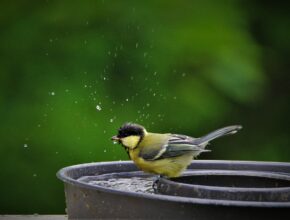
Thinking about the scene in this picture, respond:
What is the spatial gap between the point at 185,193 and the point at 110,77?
180 cm

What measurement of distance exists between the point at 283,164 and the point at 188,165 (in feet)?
1.32

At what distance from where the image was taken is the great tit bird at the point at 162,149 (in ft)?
10.4

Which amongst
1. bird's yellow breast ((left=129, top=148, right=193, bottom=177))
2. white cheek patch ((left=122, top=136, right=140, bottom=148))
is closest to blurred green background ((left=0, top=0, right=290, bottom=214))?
white cheek patch ((left=122, top=136, right=140, bottom=148))

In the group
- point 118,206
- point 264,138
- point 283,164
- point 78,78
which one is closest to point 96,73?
point 78,78

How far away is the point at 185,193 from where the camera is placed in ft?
8.13

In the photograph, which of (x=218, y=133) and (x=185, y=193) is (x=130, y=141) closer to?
(x=218, y=133)

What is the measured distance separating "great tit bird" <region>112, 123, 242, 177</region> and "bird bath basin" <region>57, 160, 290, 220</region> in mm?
52

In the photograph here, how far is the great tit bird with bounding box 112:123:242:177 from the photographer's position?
3.18 metres

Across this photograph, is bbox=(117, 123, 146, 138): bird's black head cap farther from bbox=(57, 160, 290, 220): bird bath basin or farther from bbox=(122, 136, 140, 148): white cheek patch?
bbox=(57, 160, 290, 220): bird bath basin

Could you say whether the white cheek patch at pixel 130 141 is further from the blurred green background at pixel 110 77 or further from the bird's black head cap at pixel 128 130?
the blurred green background at pixel 110 77

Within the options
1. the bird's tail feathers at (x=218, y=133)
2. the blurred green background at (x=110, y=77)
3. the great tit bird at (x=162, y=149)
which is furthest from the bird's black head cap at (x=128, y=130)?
the blurred green background at (x=110, y=77)

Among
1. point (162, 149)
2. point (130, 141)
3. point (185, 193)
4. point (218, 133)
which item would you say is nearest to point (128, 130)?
point (130, 141)

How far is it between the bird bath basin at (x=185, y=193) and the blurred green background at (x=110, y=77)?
93 centimetres

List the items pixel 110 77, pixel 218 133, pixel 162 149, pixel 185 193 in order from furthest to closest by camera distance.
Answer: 1. pixel 110 77
2. pixel 162 149
3. pixel 218 133
4. pixel 185 193
